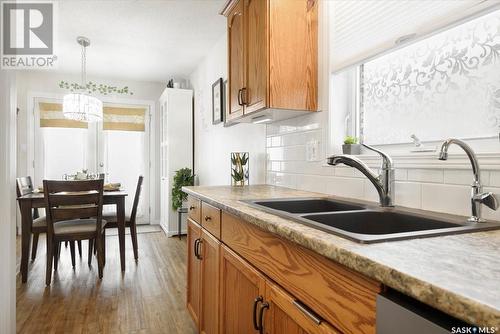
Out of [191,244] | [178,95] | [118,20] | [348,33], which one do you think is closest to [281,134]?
[348,33]

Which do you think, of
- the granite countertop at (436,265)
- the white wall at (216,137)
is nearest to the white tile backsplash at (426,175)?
the granite countertop at (436,265)

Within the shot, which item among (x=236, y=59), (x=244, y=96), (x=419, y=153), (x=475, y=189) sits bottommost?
(x=475, y=189)

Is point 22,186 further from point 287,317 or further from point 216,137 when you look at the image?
point 287,317

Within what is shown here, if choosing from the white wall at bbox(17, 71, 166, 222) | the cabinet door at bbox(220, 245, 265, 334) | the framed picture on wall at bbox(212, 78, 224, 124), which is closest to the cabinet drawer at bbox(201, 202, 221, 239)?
the cabinet door at bbox(220, 245, 265, 334)

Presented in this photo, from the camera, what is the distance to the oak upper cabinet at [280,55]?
172 cm

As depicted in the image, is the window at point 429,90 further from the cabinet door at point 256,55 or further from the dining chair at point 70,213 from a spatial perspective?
the dining chair at point 70,213


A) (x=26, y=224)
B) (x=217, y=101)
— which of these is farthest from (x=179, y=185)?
(x=26, y=224)

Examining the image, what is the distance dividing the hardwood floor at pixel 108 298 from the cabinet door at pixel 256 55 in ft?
5.03

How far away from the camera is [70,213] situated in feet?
9.06

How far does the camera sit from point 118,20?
10.4ft

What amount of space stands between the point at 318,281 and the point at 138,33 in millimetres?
3539

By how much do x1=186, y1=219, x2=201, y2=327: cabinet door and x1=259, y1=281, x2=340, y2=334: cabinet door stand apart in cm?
91

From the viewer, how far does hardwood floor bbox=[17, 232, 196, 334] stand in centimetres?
210

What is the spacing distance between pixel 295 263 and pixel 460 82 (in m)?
0.97
